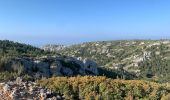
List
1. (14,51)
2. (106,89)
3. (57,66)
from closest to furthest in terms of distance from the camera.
Answer: (106,89), (57,66), (14,51)

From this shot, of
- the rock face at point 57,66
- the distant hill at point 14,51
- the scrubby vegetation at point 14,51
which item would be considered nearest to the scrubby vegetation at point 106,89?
the rock face at point 57,66

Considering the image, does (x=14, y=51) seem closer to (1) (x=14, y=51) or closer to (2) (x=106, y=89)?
(1) (x=14, y=51)

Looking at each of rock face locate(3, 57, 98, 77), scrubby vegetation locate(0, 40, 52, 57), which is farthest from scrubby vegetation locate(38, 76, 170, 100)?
scrubby vegetation locate(0, 40, 52, 57)

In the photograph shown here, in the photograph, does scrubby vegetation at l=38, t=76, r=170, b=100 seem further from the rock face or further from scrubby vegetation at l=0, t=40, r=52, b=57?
scrubby vegetation at l=0, t=40, r=52, b=57

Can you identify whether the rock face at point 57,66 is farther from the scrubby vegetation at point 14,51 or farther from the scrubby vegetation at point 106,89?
the scrubby vegetation at point 106,89

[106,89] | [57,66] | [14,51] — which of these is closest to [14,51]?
[14,51]

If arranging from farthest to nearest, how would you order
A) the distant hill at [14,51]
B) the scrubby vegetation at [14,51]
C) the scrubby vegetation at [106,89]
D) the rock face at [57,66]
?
the distant hill at [14,51], the scrubby vegetation at [14,51], the rock face at [57,66], the scrubby vegetation at [106,89]

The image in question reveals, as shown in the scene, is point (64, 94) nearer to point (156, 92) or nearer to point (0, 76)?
point (156, 92)

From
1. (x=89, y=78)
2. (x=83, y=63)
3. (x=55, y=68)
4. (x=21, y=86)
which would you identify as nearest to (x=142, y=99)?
(x=89, y=78)
